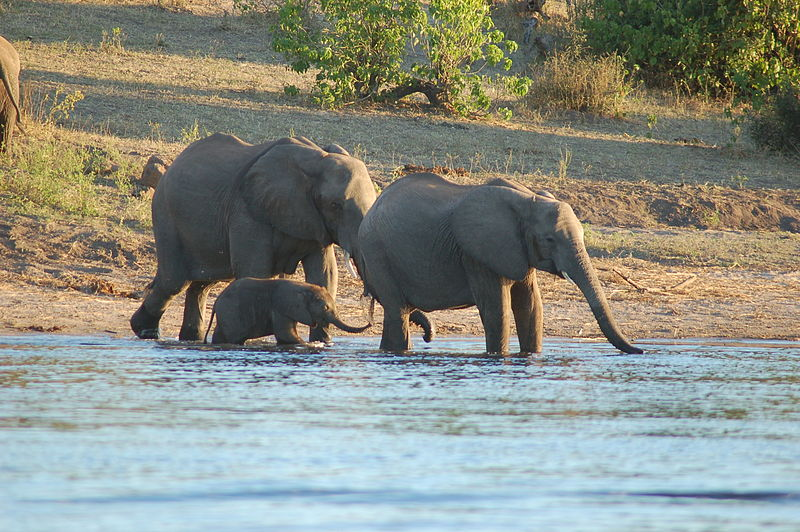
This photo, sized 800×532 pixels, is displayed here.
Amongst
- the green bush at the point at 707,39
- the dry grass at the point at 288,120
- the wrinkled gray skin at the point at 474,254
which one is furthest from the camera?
the green bush at the point at 707,39

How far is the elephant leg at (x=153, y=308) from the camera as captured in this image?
31.2 ft

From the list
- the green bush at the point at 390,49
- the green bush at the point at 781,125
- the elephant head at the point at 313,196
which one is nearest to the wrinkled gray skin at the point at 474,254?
the elephant head at the point at 313,196

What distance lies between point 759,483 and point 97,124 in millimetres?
11819

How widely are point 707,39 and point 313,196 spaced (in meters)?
13.2

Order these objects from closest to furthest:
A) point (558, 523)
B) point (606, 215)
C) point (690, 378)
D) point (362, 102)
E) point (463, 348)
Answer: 1. point (558, 523)
2. point (690, 378)
3. point (463, 348)
4. point (606, 215)
5. point (362, 102)

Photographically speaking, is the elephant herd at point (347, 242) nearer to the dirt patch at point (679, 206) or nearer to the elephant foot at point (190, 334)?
the elephant foot at point (190, 334)

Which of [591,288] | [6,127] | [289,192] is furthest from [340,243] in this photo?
[6,127]

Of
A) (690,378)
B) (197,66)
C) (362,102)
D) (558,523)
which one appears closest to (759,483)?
(558,523)

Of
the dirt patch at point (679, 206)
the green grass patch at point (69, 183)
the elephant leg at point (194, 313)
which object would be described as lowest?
the elephant leg at point (194, 313)

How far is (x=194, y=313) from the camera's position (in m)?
9.70

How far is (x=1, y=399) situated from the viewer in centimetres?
617

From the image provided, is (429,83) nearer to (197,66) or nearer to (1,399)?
(197,66)

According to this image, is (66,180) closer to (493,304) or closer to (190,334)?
(190,334)

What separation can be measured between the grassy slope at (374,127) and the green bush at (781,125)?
9.8 inches
